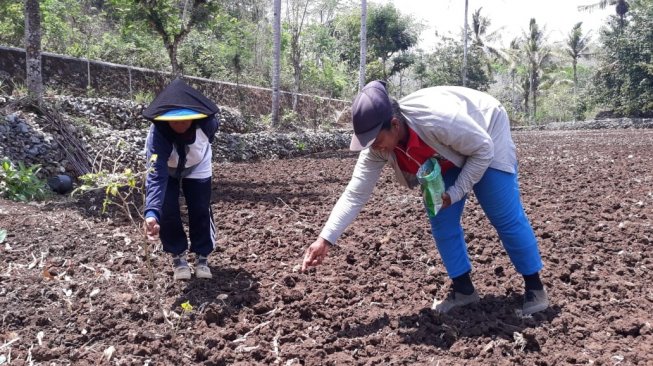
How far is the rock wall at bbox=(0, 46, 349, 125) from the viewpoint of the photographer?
1211 centimetres

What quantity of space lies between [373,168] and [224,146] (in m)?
10.7

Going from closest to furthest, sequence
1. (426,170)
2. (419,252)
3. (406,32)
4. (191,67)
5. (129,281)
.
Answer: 1. (426,170)
2. (129,281)
3. (419,252)
4. (191,67)
5. (406,32)

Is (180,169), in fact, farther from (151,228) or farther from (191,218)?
(151,228)

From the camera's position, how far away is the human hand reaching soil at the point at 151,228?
11.1 feet

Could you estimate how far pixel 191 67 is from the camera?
19125mm

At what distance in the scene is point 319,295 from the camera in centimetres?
380

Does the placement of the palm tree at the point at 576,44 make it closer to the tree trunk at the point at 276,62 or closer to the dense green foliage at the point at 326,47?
the dense green foliage at the point at 326,47

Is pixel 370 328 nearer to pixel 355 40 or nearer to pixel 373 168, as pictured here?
pixel 373 168

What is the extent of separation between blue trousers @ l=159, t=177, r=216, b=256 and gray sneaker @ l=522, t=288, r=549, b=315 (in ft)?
6.48

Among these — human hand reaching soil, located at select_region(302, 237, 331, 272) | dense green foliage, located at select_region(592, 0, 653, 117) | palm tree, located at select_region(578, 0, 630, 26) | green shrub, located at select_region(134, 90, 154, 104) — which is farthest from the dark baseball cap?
palm tree, located at select_region(578, 0, 630, 26)

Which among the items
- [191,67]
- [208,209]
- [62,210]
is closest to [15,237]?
[62,210]

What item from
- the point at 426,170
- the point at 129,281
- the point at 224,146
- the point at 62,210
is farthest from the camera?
the point at 224,146

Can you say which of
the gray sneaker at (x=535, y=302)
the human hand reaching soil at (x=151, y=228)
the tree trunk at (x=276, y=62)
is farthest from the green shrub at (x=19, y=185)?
the tree trunk at (x=276, y=62)

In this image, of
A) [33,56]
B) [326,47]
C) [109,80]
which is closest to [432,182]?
[33,56]
